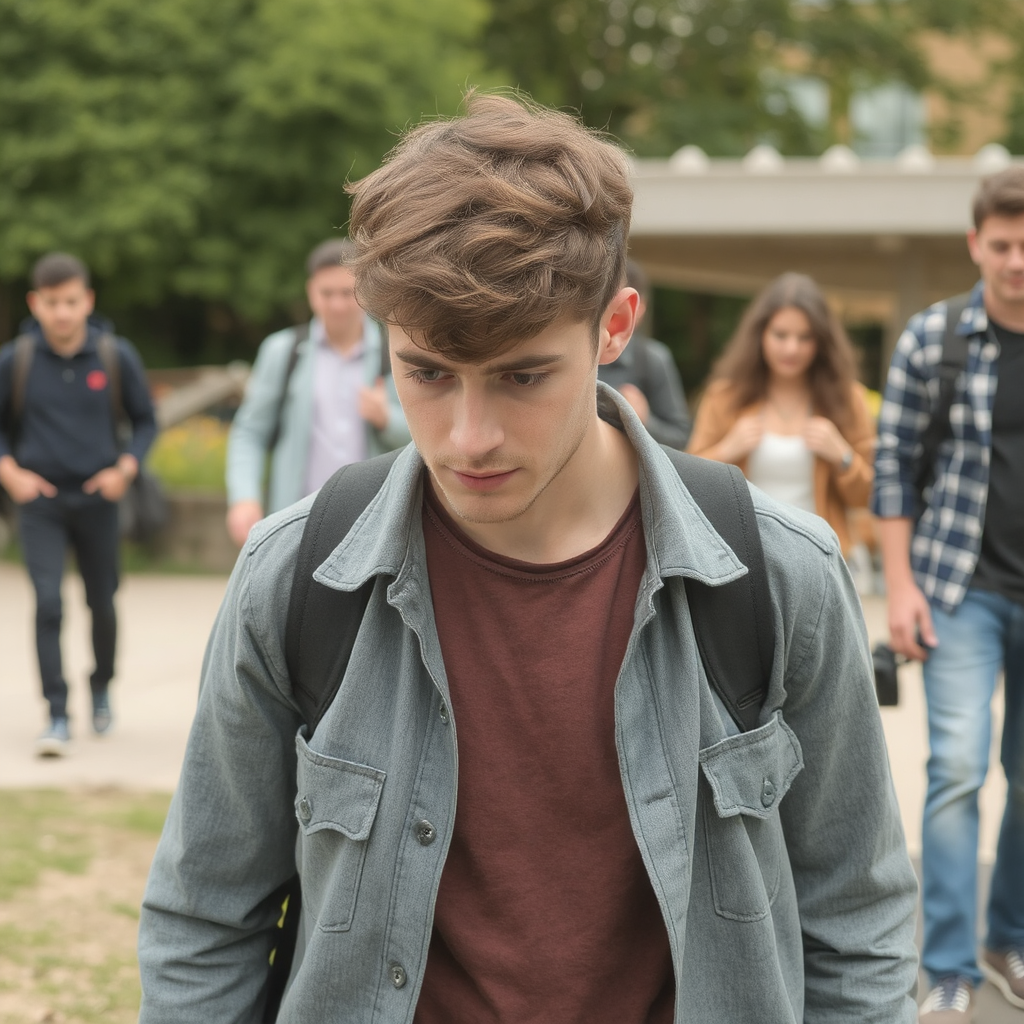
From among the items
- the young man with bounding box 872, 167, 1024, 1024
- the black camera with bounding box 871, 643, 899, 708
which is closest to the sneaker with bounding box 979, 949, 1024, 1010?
the young man with bounding box 872, 167, 1024, 1024

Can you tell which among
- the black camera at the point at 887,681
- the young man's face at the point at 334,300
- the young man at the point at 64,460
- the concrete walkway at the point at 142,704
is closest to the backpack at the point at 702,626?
the black camera at the point at 887,681

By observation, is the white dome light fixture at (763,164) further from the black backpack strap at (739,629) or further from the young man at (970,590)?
the black backpack strap at (739,629)

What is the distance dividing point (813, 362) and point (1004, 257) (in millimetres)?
1721

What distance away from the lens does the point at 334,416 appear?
617cm

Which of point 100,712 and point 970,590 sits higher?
point 970,590

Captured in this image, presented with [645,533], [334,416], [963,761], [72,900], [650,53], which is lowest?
[72,900]

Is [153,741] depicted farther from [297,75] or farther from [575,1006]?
[297,75]

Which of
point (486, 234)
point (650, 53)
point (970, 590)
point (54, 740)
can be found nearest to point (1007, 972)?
point (970, 590)

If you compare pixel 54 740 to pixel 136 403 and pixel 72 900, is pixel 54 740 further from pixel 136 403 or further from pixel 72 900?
pixel 72 900

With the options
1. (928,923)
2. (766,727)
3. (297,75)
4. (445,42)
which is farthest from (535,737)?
(445,42)

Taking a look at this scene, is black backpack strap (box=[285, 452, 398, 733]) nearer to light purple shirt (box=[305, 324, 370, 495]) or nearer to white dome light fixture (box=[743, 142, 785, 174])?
light purple shirt (box=[305, 324, 370, 495])

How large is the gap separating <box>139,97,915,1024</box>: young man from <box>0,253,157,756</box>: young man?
544 centimetres

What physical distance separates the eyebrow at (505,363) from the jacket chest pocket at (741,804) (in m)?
0.56

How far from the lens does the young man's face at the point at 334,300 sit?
6.13 m
